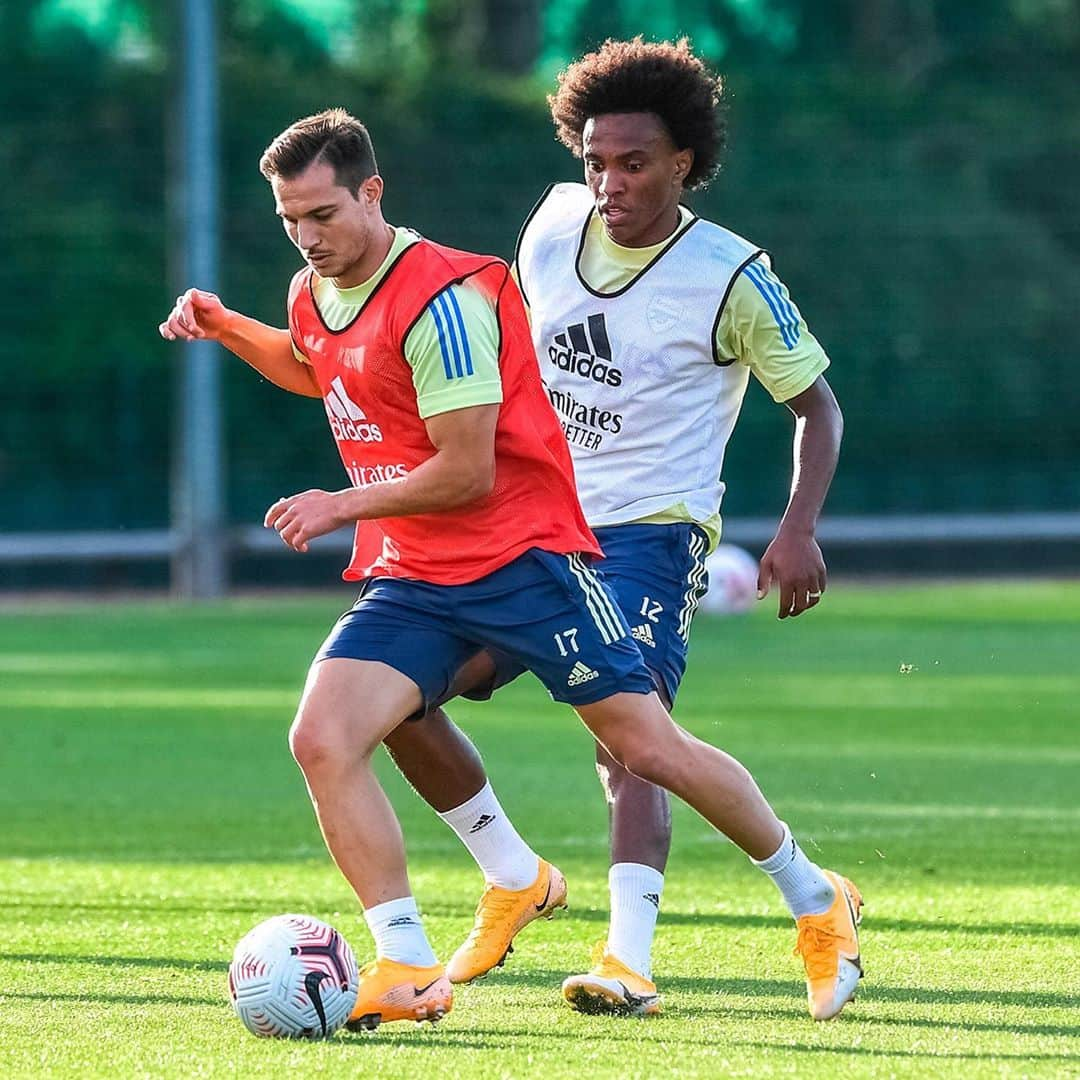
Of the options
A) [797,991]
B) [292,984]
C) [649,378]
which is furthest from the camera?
[649,378]

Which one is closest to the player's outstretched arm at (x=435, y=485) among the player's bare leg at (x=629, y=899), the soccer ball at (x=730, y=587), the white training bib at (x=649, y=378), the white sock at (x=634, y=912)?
the white training bib at (x=649, y=378)

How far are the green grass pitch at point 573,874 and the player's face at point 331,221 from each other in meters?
1.69

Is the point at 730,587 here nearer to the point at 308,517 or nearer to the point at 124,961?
the point at 124,961

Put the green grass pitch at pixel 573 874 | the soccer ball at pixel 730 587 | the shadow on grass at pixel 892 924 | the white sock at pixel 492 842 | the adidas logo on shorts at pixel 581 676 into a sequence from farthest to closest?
the soccer ball at pixel 730 587 < the shadow on grass at pixel 892 924 < the white sock at pixel 492 842 < the adidas logo on shorts at pixel 581 676 < the green grass pitch at pixel 573 874

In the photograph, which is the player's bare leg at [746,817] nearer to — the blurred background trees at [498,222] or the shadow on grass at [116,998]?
the shadow on grass at [116,998]

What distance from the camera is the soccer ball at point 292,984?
4.92m

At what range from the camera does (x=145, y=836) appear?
8.77m

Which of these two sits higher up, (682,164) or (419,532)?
(682,164)

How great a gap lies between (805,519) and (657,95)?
120 cm

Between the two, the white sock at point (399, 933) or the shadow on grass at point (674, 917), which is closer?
the white sock at point (399, 933)

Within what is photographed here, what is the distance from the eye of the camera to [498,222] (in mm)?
31969

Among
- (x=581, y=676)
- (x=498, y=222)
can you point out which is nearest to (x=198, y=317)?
(x=581, y=676)

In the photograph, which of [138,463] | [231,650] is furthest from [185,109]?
[231,650]

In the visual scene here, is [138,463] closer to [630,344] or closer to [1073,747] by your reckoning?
[1073,747]
